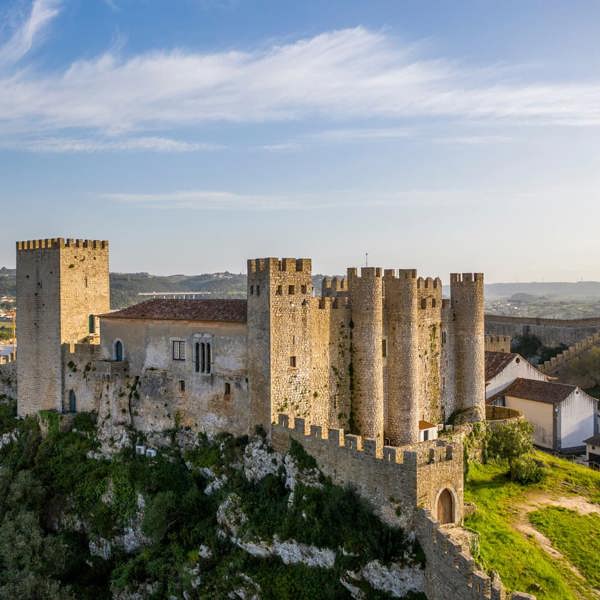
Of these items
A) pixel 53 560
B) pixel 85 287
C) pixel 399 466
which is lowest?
pixel 53 560

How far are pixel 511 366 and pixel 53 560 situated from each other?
30.7m

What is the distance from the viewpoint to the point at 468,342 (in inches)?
1389

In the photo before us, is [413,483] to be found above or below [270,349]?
below

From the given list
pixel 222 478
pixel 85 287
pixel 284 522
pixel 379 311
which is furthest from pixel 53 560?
pixel 379 311

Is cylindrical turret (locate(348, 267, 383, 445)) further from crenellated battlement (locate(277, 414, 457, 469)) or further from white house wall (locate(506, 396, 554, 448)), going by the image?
white house wall (locate(506, 396, 554, 448))

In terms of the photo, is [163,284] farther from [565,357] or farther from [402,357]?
[402,357]

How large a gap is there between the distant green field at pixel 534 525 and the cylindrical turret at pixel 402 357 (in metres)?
3.87

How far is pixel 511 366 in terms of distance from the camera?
44.7m

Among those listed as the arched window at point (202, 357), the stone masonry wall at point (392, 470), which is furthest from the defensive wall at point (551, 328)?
the arched window at point (202, 357)

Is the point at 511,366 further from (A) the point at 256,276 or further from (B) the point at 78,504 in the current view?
(B) the point at 78,504

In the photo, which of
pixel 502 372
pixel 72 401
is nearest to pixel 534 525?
pixel 502 372

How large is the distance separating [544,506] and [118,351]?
73.3 ft

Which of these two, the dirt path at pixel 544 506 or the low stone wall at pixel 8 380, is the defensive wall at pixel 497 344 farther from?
the low stone wall at pixel 8 380

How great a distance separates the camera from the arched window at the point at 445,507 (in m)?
23.2
